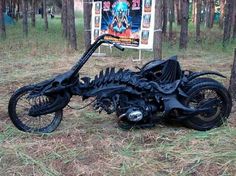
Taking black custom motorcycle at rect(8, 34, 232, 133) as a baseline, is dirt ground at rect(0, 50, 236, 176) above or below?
below

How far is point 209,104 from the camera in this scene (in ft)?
→ 15.2

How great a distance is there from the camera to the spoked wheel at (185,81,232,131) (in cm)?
462

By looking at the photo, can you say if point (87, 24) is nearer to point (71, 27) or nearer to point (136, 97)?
point (71, 27)

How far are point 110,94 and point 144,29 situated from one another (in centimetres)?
632

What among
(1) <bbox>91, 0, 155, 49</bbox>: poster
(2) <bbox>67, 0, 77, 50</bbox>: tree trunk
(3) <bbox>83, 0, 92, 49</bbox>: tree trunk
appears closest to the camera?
(1) <bbox>91, 0, 155, 49</bbox>: poster

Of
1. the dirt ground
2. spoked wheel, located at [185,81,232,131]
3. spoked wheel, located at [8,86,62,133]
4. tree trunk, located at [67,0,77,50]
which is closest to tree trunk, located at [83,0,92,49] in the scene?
tree trunk, located at [67,0,77,50]

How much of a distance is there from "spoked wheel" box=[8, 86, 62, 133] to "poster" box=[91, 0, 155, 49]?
19.7 ft

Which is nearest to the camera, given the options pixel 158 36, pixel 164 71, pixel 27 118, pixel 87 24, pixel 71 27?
pixel 164 71

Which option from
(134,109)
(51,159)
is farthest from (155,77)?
(51,159)

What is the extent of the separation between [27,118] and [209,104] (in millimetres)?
2262

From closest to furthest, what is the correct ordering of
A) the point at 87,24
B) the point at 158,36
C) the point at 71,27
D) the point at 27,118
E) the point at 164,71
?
the point at 164,71 → the point at 27,118 → the point at 158,36 → the point at 87,24 → the point at 71,27

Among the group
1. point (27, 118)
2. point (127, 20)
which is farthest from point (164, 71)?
point (127, 20)

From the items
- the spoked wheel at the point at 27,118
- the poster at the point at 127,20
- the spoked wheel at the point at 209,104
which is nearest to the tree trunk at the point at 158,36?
the poster at the point at 127,20

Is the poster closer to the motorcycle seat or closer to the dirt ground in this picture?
the dirt ground
